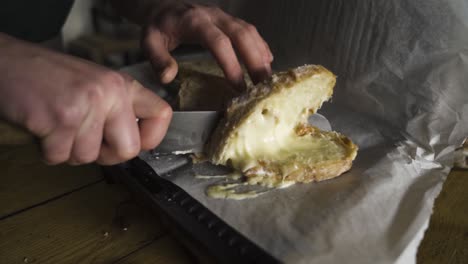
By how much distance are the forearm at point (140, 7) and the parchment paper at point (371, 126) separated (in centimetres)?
20

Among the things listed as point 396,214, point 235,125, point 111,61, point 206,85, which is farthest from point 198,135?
point 111,61

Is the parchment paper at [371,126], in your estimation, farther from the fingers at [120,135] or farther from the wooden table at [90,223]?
the fingers at [120,135]

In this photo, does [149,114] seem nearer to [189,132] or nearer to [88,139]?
[88,139]

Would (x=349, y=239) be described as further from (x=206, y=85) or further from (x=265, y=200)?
(x=206, y=85)

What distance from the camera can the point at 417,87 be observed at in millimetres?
1277

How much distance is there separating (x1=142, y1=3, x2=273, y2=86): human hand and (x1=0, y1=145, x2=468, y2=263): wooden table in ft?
1.20

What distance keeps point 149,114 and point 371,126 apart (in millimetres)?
829

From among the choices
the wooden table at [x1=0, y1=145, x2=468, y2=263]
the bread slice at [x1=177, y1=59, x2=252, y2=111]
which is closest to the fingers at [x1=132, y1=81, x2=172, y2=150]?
the wooden table at [x1=0, y1=145, x2=468, y2=263]

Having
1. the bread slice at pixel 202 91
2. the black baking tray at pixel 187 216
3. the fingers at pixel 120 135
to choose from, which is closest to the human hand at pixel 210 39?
the bread slice at pixel 202 91

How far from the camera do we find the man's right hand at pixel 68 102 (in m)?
0.62

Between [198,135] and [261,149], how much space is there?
169 millimetres

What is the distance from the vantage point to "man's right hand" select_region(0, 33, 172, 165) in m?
0.62

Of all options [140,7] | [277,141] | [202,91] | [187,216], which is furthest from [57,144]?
[140,7]

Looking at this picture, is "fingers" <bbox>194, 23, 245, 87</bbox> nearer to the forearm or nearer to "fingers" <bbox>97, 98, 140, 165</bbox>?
the forearm
